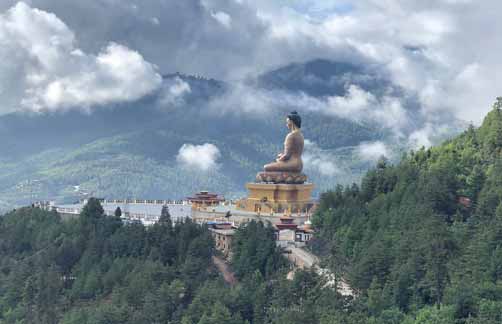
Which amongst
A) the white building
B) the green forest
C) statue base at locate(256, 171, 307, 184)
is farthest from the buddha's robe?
the green forest

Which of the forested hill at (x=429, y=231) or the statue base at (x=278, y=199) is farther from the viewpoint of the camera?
the statue base at (x=278, y=199)

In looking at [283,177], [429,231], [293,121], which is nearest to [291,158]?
[283,177]

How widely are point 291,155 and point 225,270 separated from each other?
1269cm

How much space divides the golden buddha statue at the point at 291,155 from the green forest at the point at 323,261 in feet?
21.8

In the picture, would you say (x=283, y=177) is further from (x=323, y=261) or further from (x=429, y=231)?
(x=429, y=231)

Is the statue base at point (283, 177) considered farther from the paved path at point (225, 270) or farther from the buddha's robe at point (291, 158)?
the paved path at point (225, 270)

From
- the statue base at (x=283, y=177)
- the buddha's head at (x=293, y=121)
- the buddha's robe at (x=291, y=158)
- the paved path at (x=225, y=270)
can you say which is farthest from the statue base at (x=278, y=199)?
the paved path at (x=225, y=270)

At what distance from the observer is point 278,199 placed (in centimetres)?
4472

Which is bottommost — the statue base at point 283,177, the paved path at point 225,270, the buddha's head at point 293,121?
the paved path at point 225,270

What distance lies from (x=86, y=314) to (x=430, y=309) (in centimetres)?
1267

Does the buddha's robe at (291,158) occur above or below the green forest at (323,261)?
above

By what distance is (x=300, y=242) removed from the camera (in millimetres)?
36281

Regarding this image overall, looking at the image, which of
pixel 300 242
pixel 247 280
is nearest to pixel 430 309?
pixel 247 280

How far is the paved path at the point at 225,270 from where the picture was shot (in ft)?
110
